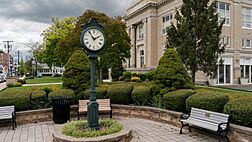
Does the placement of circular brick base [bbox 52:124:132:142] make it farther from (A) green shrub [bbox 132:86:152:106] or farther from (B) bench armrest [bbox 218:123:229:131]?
(A) green shrub [bbox 132:86:152:106]

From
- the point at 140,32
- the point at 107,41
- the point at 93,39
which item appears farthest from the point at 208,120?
the point at 140,32

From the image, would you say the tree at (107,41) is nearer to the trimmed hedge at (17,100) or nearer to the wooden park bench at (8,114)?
the trimmed hedge at (17,100)

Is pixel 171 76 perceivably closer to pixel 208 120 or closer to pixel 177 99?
pixel 177 99

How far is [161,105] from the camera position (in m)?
10.3

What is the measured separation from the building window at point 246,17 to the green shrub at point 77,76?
2956 centimetres

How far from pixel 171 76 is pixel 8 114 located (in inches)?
254

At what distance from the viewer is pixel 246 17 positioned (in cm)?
3525

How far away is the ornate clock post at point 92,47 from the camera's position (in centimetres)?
762

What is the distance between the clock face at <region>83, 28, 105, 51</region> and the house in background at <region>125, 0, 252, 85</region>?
74.9 feet

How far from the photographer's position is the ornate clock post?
7.62 meters

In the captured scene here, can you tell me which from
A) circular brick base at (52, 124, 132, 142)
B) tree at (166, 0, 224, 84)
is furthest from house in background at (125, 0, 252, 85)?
circular brick base at (52, 124, 132, 142)

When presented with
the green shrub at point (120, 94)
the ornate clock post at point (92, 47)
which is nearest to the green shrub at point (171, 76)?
the green shrub at point (120, 94)

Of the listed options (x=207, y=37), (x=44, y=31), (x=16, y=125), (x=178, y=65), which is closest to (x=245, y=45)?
(x=207, y=37)

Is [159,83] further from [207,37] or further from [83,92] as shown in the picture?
[207,37]
